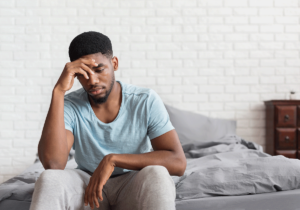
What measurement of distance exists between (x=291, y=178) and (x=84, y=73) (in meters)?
1.05

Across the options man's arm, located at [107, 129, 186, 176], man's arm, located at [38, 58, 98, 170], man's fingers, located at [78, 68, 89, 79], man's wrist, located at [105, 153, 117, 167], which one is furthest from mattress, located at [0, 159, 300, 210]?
man's fingers, located at [78, 68, 89, 79]

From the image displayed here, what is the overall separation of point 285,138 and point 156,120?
1.86 metres

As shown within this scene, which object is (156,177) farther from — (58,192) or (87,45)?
(87,45)

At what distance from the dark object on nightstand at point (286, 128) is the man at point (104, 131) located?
69.6 inches

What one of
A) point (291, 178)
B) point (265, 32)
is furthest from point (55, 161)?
point (265, 32)

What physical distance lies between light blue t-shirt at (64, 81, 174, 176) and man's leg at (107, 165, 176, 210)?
14 cm

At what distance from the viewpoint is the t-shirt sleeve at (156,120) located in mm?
1319

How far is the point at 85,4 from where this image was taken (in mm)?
2939

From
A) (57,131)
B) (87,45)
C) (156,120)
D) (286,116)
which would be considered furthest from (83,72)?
(286,116)

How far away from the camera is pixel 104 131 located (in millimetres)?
1354

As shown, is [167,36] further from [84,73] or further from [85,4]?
[84,73]

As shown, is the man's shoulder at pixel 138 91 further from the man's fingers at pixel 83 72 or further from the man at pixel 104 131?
the man's fingers at pixel 83 72

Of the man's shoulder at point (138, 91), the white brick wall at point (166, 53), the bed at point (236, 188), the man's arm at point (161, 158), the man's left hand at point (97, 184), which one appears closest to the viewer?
the man's left hand at point (97, 184)

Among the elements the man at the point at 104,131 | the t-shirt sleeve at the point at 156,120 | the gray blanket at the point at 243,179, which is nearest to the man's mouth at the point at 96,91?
the man at the point at 104,131
